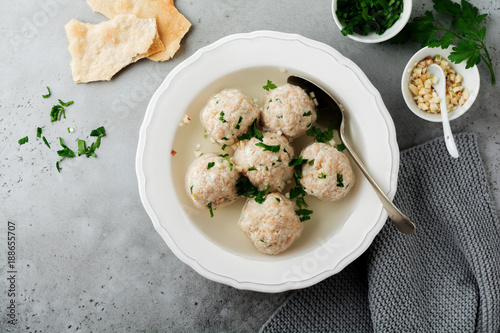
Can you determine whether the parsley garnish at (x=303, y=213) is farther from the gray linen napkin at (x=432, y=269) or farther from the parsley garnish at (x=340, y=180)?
the gray linen napkin at (x=432, y=269)

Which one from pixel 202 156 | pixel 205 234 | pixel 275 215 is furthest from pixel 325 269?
pixel 202 156

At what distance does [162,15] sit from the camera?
180 cm

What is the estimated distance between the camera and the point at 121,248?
1.81 meters

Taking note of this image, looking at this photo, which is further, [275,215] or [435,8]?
[435,8]

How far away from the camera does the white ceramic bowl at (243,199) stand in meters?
1.55

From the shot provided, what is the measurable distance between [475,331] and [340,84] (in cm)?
119

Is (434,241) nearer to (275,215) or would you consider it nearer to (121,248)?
(275,215)

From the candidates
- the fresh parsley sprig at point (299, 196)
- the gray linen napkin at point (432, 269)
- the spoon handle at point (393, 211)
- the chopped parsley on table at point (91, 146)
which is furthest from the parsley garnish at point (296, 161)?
the chopped parsley on table at point (91, 146)

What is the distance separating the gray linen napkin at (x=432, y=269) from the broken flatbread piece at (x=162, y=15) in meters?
1.11

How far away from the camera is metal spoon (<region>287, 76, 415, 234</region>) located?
150 centimetres

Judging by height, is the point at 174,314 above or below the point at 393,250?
below

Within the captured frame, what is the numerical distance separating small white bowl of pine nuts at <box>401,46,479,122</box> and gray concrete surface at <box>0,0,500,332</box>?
12 cm

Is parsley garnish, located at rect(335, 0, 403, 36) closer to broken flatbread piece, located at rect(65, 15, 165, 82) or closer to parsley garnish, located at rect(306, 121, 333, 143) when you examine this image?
parsley garnish, located at rect(306, 121, 333, 143)

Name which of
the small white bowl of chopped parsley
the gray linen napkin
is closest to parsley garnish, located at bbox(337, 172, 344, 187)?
the gray linen napkin
